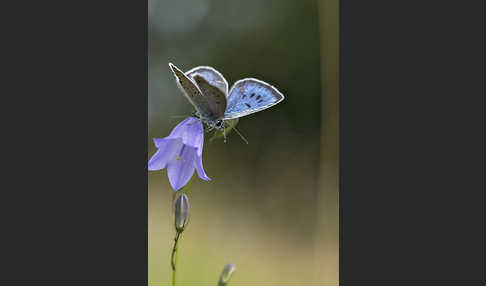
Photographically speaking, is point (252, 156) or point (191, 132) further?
point (252, 156)

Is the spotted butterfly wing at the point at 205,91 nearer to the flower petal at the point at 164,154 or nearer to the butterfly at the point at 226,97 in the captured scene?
the butterfly at the point at 226,97

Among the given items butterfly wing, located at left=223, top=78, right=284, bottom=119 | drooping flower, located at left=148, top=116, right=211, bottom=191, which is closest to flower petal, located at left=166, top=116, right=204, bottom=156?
drooping flower, located at left=148, top=116, right=211, bottom=191

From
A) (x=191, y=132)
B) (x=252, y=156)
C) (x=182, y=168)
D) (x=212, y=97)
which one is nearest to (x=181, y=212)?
Result: (x=182, y=168)

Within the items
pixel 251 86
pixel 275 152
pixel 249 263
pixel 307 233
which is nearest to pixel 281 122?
pixel 275 152

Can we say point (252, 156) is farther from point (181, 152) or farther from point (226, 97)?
point (226, 97)

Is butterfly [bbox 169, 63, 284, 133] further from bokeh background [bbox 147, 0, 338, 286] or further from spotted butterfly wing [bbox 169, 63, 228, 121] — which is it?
bokeh background [bbox 147, 0, 338, 286]

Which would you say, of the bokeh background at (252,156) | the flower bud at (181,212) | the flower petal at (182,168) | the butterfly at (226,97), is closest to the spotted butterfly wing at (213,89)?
the butterfly at (226,97)

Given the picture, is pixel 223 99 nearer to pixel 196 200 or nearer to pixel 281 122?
pixel 196 200
